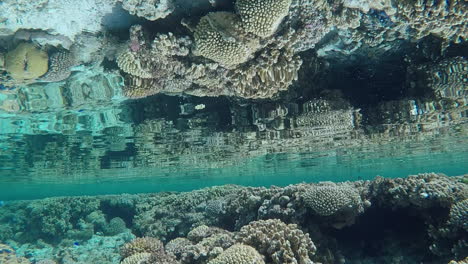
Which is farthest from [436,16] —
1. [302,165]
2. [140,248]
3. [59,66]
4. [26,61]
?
[302,165]

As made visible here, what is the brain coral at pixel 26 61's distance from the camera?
6828mm

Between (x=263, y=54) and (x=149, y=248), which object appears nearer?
(x=263, y=54)

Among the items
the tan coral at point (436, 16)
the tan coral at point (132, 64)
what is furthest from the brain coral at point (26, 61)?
the tan coral at point (436, 16)

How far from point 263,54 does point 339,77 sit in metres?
4.01

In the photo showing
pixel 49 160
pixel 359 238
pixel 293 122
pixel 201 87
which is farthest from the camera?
pixel 49 160

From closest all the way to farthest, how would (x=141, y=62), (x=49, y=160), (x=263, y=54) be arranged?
1. (x=263, y=54)
2. (x=141, y=62)
3. (x=49, y=160)

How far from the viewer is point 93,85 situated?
9.66m

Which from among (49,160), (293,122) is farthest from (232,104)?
(49,160)

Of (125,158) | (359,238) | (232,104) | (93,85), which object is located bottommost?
(359,238)

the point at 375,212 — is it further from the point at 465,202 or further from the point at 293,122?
the point at 293,122

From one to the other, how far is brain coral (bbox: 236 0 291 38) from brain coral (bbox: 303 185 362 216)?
190 inches

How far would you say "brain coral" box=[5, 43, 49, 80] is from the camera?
683cm

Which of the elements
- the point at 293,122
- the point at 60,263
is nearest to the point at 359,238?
the point at 293,122

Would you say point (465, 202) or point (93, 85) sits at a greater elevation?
point (93, 85)
